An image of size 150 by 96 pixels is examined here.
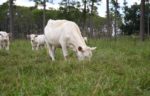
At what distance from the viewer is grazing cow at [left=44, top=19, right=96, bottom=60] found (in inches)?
419

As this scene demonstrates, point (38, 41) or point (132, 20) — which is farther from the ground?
point (38, 41)

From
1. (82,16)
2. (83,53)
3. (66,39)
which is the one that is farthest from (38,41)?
(82,16)

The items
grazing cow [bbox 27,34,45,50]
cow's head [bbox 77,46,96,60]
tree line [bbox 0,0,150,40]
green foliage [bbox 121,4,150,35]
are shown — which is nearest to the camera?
cow's head [bbox 77,46,96,60]

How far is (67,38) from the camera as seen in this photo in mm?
11562

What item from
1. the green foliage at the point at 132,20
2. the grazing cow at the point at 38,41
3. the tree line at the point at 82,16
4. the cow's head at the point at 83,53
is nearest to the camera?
the cow's head at the point at 83,53

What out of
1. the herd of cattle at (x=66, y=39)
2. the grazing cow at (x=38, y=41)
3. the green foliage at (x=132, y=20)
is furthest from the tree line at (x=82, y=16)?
the herd of cattle at (x=66, y=39)

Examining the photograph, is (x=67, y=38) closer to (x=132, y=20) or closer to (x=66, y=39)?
(x=66, y=39)

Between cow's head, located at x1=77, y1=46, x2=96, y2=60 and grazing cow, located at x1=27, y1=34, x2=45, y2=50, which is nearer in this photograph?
cow's head, located at x1=77, y1=46, x2=96, y2=60

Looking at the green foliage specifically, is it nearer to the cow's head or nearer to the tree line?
the tree line

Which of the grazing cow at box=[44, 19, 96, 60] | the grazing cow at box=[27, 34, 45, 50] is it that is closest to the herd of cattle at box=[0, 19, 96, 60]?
the grazing cow at box=[44, 19, 96, 60]

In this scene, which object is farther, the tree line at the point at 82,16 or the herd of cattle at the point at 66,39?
the tree line at the point at 82,16

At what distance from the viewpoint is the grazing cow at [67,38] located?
34.9ft

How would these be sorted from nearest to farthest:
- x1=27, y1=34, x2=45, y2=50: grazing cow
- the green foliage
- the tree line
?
Result: x1=27, y1=34, x2=45, y2=50: grazing cow
the tree line
the green foliage

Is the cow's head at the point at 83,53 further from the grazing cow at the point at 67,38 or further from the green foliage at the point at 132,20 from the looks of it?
the green foliage at the point at 132,20
